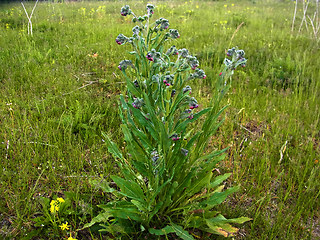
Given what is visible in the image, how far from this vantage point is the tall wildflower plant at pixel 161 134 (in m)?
1.37

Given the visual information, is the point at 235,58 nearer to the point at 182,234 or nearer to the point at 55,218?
the point at 182,234

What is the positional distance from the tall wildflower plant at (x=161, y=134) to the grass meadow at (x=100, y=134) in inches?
9.9

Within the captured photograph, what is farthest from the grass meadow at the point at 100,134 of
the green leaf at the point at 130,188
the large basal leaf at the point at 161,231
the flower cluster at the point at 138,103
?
the flower cluster at the point at 138,103

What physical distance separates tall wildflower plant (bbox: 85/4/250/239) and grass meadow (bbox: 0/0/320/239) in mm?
251

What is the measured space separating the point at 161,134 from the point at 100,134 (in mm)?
1339

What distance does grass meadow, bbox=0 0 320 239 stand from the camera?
71.3 inches

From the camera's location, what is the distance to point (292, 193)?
2.12 m

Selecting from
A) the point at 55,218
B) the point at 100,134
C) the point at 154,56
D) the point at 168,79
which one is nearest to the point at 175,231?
the point at 55,218

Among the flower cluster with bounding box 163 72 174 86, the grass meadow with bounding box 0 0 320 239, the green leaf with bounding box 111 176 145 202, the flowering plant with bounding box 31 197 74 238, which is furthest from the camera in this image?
the grass meadow with bounding box 0 0 320 239

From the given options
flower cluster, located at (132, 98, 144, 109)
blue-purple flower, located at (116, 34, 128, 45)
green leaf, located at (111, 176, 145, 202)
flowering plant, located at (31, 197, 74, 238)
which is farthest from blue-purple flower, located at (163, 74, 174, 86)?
flowering plant, located at (31, 197, 74, 238)

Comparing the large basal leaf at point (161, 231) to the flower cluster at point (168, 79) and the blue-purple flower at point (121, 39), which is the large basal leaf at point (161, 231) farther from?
the blue-purple flower at point (121, 39)

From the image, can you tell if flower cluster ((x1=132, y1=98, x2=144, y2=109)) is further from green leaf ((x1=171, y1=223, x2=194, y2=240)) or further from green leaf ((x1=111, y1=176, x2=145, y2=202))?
green leaf ((x1=171, y1=223, x2=194, y2=240))

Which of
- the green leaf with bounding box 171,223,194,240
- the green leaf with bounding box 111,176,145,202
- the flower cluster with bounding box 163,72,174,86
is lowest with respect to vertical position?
the green leaf with bounding box 171,223,194,240

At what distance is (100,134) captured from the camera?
2.57 m
